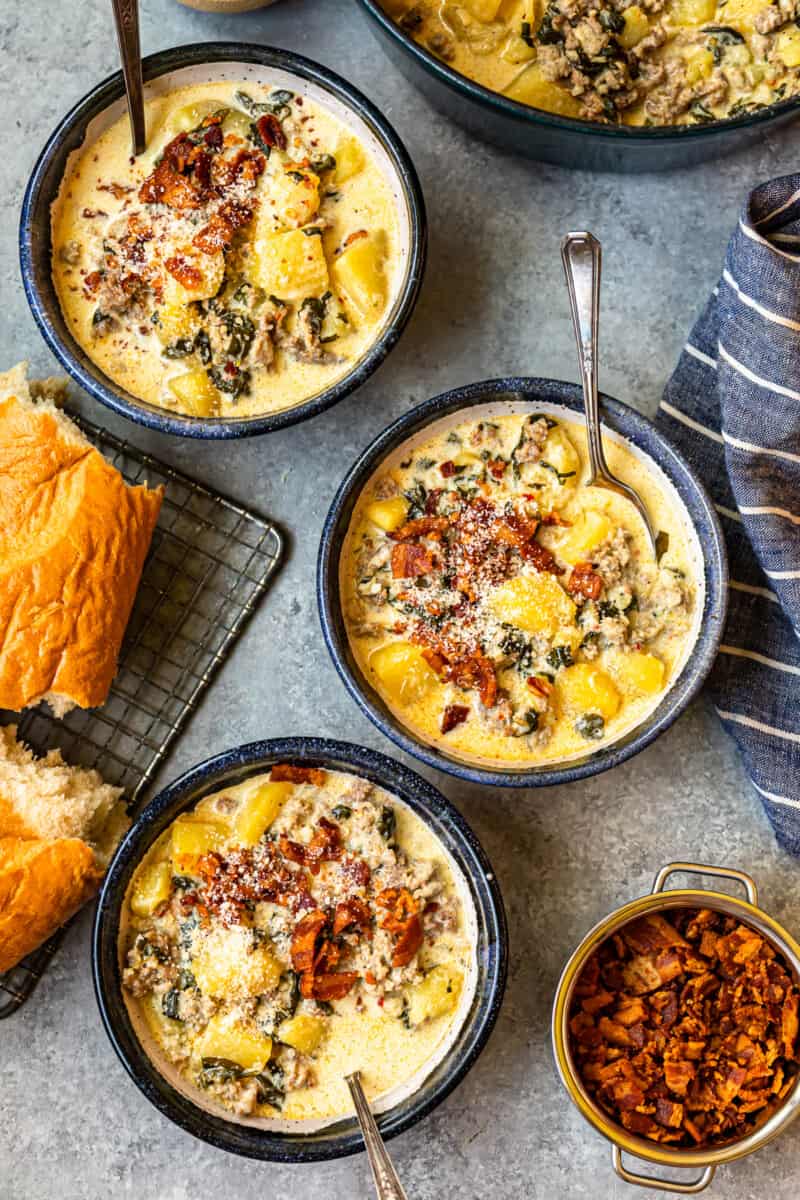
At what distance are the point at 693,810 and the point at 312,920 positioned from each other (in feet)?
4.04

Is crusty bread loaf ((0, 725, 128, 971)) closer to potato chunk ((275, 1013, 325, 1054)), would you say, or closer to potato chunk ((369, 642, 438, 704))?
potato chunk ((275, 1013, 325, 1054))

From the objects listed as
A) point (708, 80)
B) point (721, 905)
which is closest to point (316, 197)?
point (708, 80)

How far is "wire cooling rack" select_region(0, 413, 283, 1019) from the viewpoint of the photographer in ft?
12.3

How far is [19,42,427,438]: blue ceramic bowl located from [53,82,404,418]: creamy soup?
6 centimetres

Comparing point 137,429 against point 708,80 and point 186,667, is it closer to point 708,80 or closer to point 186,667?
point 186,667

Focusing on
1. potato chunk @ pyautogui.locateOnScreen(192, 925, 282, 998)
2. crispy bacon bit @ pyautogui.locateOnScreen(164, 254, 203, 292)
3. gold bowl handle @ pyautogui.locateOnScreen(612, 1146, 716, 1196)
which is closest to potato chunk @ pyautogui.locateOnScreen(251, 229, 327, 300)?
crispy bacon bit @ pyautogui.locateOnScreen(164, 254, 203, 292)

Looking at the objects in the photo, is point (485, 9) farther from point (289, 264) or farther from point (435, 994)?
point (435, 994)

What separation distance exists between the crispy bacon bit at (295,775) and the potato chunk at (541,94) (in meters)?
2.03

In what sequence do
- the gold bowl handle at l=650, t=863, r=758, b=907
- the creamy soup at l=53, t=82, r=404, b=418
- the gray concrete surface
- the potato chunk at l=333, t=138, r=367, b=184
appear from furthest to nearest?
the gray concrete surface → the potato chunk at l=333, t=138, r=367, b=184 → the creamy soup at l=53, t=82, r=404, b=418 → the gold bowl handle at l=650, t=863, r=758, b=907

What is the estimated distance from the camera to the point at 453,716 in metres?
3.45

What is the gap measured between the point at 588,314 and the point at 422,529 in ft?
2.52

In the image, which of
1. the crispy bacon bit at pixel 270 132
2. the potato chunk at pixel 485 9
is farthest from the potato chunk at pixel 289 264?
the potato chunk at pixel 485 9

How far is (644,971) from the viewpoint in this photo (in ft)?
11.3

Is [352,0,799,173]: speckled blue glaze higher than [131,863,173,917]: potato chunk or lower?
higher
